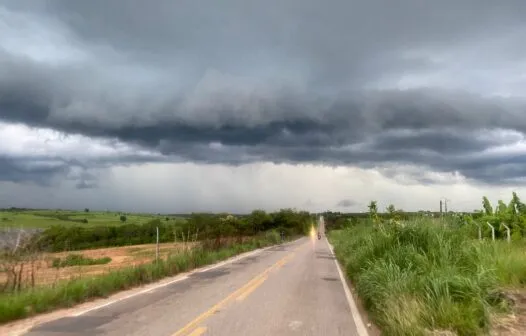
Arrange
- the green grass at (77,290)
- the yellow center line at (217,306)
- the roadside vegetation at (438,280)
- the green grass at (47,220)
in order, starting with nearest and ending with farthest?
the roadside vegetation at (438,280), the yellow center line at (217,306), the green grass at (77,290), the green grass at (47,220)

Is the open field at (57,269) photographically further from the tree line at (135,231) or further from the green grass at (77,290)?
the tree line at (135,231)

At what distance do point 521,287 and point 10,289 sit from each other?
12.1 meters

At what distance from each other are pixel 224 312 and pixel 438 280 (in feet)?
15.6

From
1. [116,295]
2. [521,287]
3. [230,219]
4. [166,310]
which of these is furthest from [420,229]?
[230,219]

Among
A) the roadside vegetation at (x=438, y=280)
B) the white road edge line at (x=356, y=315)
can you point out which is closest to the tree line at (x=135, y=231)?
the white road edge line at (x=356, y=315)

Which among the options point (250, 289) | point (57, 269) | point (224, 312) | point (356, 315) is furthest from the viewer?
point (57, 269)

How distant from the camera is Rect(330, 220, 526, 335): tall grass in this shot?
7805 millimetres

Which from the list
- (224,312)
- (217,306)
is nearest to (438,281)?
(224,312)

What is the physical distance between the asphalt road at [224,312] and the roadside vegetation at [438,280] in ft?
3.78

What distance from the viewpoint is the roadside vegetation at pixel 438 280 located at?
7.78 metres

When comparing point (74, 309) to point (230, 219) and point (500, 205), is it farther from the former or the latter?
point (230, 219)

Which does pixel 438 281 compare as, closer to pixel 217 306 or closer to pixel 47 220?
pixel 217 306

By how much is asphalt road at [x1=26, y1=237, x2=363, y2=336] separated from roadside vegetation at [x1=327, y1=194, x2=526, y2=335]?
1.15 meters

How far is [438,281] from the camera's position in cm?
896
